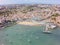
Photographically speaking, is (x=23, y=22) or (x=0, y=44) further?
(x=23, y=22)

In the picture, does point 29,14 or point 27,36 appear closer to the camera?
point 27,36

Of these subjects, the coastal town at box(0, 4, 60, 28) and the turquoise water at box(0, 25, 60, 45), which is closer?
the turquoise water at box(0, 25, 60, 45)

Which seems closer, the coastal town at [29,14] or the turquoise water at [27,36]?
the turquoise water at [27,36]

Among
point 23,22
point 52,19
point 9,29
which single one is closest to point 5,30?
point 9,29

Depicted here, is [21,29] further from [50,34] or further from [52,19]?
[52,19]
